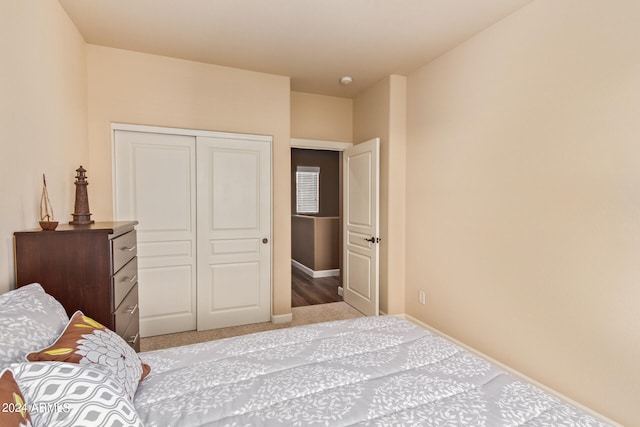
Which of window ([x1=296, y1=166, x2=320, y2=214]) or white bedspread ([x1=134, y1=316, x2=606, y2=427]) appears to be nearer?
white bedspread ([x1=134, y1=316, x2=606, y2=427])

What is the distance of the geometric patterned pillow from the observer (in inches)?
30.4

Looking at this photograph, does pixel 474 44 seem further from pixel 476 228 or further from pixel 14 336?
pixel 14 336

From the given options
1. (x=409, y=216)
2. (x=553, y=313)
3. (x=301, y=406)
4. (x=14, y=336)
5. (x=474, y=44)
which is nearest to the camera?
Answer: (x=14, y=336)

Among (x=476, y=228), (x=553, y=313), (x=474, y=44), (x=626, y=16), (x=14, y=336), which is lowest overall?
(x=553, y=313)

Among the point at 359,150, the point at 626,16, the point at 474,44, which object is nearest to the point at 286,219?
the point at 359,150

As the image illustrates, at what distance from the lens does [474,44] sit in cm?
268

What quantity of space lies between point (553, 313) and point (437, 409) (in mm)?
1521

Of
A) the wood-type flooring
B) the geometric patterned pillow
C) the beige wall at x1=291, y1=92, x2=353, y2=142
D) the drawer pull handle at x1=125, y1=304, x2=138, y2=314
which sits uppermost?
the beige wall at x1=291, y1=92, x2=353, y2=142

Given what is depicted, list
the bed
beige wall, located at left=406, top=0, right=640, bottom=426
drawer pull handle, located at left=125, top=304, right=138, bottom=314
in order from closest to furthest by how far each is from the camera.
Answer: the bed, beige wall, located at left=406, top=0, right=640, bottom=426, drawer pull handle, located at left=125, top=304, right=138, bottom=314

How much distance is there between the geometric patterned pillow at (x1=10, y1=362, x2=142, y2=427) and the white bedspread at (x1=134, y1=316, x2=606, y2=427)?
9.2 inches

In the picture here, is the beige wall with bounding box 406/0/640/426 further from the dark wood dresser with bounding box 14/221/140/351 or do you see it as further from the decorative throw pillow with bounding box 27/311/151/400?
the dark wood dresser with bounding box 14/221/140/351

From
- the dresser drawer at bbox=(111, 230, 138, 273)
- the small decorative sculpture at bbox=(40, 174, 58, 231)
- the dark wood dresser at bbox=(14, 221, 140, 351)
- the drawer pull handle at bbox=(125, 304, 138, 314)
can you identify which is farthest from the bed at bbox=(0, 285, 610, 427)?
the small decorative sculpture at bbox=(40, 174, 58, 231)

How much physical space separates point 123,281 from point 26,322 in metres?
0.89

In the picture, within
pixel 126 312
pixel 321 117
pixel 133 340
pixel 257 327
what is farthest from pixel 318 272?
pixel 126 312
